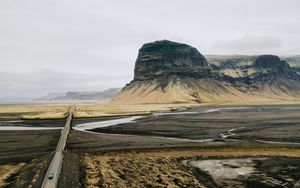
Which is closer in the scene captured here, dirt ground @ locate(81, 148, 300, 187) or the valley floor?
dirt ground @ locate(81, 148, 300, 187)

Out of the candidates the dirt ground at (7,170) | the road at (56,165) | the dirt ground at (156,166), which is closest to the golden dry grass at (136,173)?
the dirt ground at (156,166)

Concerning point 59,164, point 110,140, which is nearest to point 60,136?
point 110,140

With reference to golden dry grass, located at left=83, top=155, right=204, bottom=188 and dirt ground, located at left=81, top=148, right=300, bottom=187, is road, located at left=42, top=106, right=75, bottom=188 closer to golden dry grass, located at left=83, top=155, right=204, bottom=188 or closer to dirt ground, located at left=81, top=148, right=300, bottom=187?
dirt ground, located at left=81, top=148, right=300, bottom=187

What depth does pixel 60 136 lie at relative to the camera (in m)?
60.0

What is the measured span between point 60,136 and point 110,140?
11.0 meters

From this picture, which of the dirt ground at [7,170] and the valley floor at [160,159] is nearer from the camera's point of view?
the valley floor at [160,159]

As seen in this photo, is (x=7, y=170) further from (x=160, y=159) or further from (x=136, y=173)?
(x=160, y=159)

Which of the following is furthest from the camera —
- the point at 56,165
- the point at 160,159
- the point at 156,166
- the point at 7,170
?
the point at 160,159

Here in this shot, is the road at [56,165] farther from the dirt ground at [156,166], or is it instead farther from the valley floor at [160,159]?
the dirt ground at [156,166]

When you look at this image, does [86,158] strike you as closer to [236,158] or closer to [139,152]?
[139,152]

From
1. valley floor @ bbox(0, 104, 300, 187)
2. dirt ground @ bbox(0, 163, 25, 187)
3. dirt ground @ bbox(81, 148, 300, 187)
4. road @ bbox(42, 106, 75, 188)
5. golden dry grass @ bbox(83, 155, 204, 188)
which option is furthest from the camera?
dirt ground @ bbox(0, 163, 25, 187)

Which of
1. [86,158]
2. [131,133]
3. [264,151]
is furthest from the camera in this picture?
[131,133]

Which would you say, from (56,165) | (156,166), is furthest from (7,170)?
(156,166)

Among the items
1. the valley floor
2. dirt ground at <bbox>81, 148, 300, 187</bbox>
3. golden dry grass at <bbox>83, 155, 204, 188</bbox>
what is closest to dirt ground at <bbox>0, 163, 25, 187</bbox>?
the valley floor
